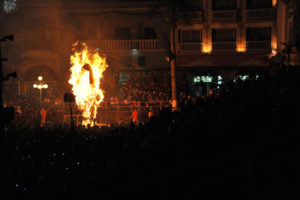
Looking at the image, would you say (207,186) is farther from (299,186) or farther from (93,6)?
(93,6)

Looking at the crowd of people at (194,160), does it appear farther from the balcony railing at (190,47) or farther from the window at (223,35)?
the window at (223,35)

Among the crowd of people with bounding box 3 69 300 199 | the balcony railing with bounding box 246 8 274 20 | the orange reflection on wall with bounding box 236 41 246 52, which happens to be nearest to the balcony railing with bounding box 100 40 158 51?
the orange reflection on wall with bounding box 236 41 246 52

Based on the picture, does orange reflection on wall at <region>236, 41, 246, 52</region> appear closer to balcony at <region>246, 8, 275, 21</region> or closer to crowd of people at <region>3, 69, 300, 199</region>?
balcony at <region>246, 8, 275, 21</region>

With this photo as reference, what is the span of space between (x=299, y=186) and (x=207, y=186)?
4.93ft

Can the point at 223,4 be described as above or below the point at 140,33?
above

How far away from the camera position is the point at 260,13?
87.2ft

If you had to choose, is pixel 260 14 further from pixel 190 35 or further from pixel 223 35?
pixel 190 35

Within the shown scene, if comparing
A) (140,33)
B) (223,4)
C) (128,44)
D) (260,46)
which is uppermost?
(223,4)

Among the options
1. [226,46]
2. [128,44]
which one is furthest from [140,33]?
[226,46]

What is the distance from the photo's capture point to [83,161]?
7.57 metres

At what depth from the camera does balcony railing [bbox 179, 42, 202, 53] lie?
2717 centimetres

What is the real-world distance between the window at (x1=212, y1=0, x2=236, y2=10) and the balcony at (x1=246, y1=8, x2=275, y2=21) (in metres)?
1.26

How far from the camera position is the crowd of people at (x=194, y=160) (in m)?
6.27

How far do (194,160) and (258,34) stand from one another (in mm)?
21913
